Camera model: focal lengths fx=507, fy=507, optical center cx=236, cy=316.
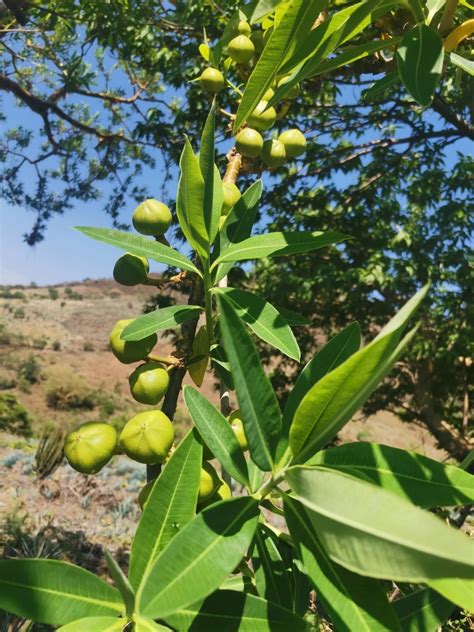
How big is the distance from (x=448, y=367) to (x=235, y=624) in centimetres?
577

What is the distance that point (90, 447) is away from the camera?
651 millimetres

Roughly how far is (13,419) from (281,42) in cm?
1278

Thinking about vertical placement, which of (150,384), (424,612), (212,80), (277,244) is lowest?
(424,612)

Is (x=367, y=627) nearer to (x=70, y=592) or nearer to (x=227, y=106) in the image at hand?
(x=70, y=592)

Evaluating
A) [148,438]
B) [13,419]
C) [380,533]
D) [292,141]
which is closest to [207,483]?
[148,438]

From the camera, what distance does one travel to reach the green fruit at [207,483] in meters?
0.58

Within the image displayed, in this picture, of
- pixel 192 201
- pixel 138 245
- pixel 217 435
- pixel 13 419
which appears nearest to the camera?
pixel 217 435

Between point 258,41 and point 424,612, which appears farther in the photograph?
point 258,41

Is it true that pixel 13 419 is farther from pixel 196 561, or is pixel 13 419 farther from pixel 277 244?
pixel 196 561

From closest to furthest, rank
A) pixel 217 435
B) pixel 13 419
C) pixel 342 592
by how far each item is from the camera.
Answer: pixel 342 592
pixel 217 435
pixel 13 419

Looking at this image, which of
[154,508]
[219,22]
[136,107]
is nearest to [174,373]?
[154,508]

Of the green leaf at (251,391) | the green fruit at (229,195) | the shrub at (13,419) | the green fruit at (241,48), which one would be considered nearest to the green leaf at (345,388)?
the green leaf at (251,391)

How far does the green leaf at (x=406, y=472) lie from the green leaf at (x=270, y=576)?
0.57ft

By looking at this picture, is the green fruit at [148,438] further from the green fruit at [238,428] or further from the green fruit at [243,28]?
the green fruit at [243,28]
